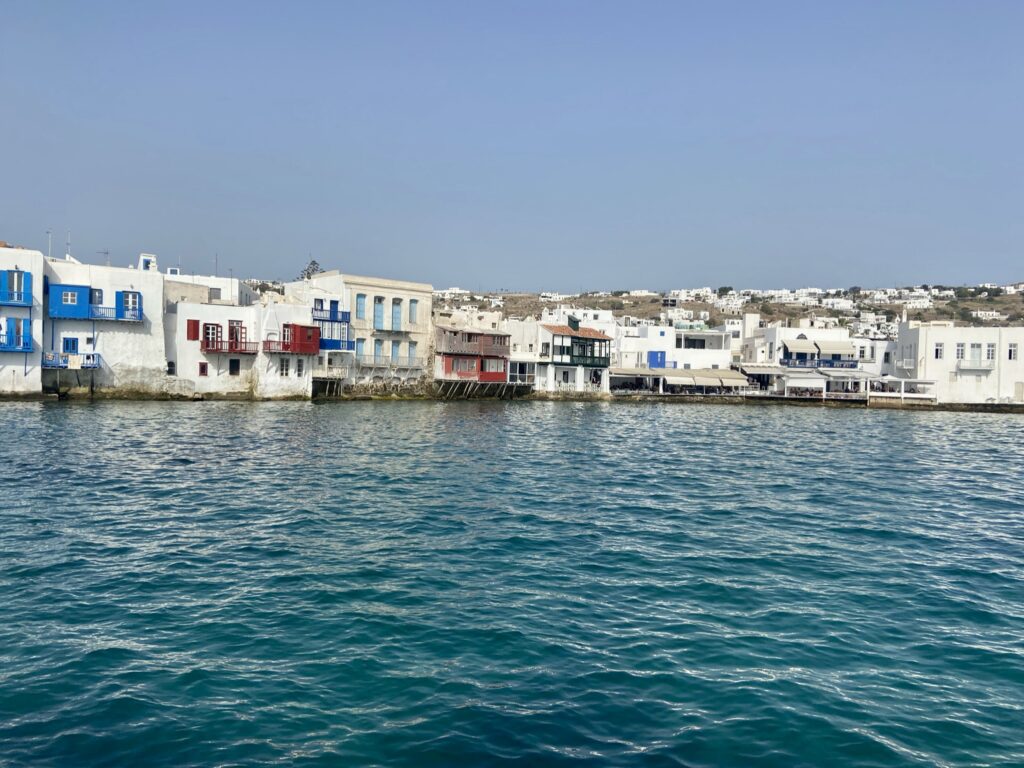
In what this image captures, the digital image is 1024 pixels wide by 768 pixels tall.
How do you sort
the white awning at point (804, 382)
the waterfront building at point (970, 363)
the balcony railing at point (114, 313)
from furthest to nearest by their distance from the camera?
the white awning at point (804, 382) < the waterfront building at point (970, 363) < the balcony railing at point (114, 313)

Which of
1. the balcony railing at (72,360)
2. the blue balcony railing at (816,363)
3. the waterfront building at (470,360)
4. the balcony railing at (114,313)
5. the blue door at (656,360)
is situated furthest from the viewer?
the blue door at (656,360)

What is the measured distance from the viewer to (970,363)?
74125 millimetres

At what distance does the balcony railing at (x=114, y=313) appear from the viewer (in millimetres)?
51312

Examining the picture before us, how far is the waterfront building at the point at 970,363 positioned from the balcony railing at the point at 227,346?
64720 mm

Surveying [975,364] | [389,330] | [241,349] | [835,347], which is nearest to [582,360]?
[389,330]

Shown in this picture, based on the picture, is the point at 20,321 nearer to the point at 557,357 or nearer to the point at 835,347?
the point at 557,357

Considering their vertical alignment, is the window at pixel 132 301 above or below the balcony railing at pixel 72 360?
above

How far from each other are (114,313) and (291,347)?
41.0 ft

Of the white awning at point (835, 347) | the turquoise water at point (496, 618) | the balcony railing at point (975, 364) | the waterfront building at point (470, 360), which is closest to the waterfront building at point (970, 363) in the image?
the balcony railing at point (975, 364)

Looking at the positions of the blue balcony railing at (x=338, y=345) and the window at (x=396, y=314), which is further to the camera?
the window at (x=396, y=314)

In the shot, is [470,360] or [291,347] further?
[470,360]

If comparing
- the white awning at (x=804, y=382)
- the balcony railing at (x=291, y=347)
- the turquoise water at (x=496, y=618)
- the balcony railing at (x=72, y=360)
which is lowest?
the turquoise water at (x=496, y=618)

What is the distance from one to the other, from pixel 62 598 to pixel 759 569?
12884mm

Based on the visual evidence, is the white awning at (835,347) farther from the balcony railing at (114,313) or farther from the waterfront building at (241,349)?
the balcony railing at (114,313)
